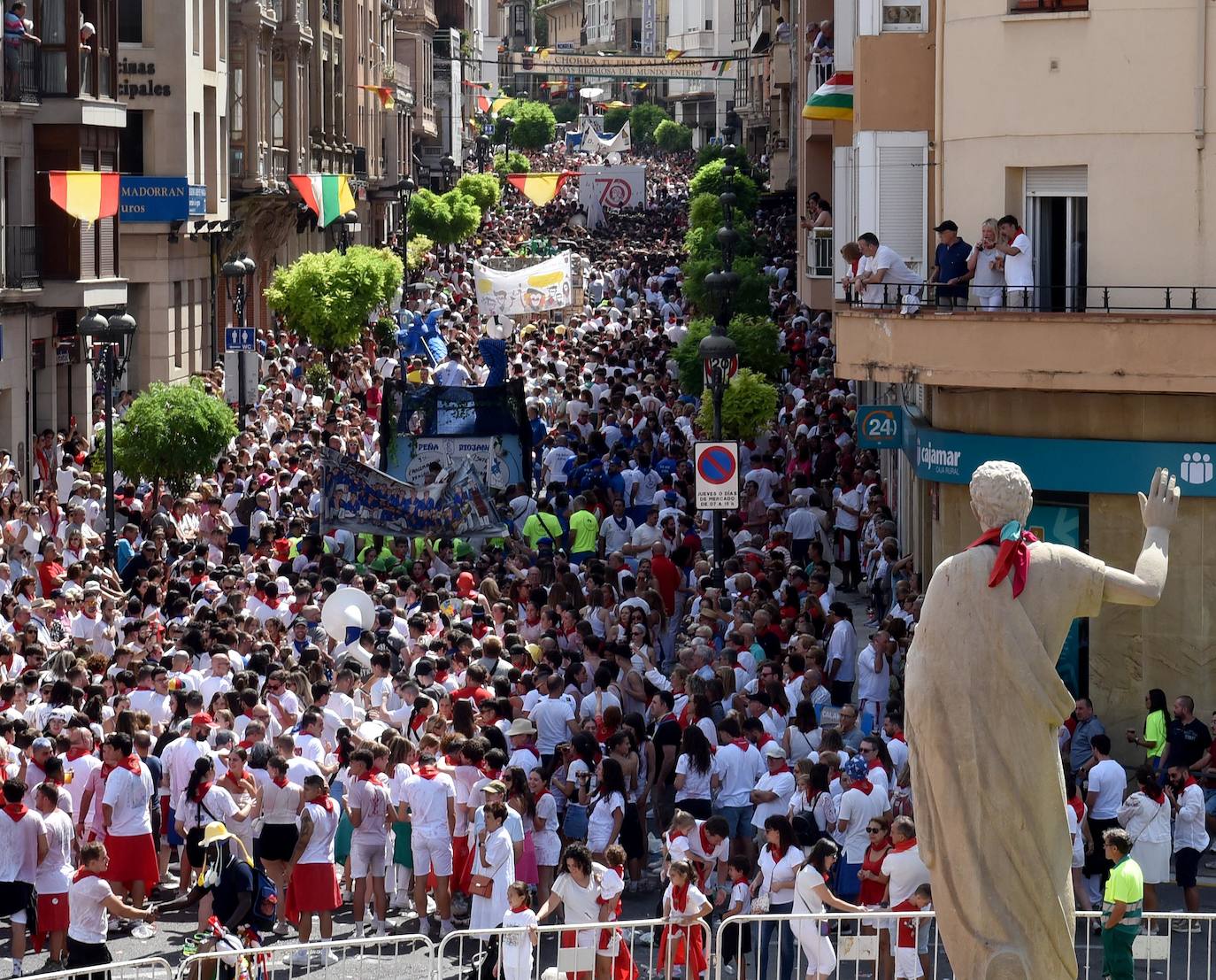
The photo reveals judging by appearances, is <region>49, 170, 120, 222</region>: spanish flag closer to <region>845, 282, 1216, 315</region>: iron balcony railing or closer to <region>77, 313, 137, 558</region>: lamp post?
<region>77, 313, 137, 558</region>: lamp post

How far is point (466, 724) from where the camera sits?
15711 mm

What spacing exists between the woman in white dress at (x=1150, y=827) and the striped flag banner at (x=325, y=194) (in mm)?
35617

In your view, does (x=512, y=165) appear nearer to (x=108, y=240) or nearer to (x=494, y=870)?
(x=108, y=240)

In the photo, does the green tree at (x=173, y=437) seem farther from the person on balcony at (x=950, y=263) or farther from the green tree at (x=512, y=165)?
the green tree at (x=512, y=165)

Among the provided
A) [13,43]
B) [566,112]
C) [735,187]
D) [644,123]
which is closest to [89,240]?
[13,43]

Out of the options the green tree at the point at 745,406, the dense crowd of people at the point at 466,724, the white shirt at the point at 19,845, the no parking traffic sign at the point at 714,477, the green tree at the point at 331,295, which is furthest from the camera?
the green tree at the point at 331,295

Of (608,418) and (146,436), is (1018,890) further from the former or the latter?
(608,418)

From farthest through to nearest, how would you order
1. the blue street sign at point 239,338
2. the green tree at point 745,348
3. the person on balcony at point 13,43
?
the green tree at point 745,348
the person on balcony at point 13,43
the blue street sign at point 239,338

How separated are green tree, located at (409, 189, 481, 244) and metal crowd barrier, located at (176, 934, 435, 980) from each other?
6693 centimetres

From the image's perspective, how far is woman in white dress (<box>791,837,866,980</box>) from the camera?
39.7 feet

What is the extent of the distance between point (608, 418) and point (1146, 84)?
14.3 m

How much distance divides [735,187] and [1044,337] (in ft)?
163

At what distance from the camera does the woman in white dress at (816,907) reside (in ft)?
39.7

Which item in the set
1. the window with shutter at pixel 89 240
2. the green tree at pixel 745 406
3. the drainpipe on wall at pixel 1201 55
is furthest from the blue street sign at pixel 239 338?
the drainpipe on wall at pixel 1201 55
